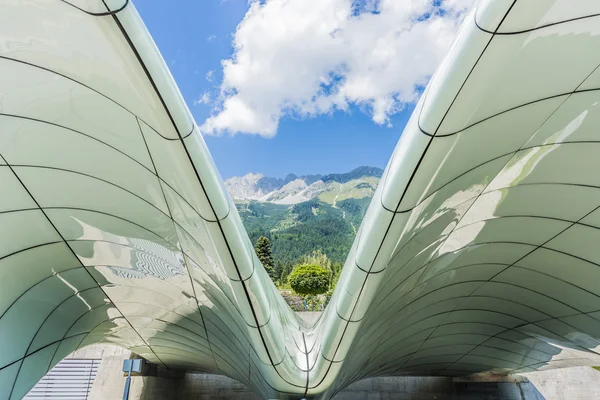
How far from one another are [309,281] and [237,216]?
40548 mm

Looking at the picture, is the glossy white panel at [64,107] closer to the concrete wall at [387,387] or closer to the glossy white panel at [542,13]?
the glossy white panel at [542,13]

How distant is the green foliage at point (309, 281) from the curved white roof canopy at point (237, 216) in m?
30.7

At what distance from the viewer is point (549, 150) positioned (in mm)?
8250

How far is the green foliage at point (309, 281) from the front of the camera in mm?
47094

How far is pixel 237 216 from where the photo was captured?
25.4 ft

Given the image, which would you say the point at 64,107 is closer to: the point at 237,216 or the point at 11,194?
the point at 11,194

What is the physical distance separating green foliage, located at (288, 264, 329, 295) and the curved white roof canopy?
30693 millimetres

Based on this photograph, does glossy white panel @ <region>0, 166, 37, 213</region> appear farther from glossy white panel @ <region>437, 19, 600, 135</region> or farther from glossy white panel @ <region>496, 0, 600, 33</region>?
glossy white panel @ <region>496, 0, 600, 33</region>

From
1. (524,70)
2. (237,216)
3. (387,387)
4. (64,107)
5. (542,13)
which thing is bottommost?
(387,387)

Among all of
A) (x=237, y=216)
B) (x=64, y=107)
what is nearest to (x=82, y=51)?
(x=64, y=107)

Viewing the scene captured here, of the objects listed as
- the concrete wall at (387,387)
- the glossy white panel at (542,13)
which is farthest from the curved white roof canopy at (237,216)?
the concrete wall at (387,387)

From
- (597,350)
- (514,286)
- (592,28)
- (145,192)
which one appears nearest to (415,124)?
(592,28)

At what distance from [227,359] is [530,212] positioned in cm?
1531

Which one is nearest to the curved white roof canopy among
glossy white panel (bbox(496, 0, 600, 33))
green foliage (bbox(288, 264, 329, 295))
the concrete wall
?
glossy white panel (bbox(496, 0, 600, 33))
